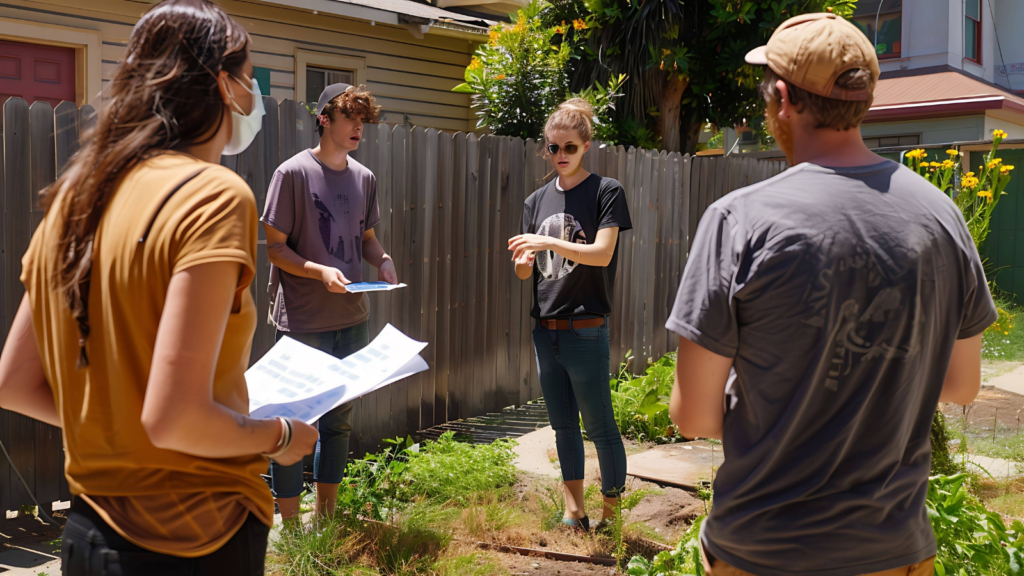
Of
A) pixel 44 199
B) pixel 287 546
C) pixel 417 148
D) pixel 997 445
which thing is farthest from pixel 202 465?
pixel 997 445

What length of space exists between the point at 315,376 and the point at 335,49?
9.68 metres

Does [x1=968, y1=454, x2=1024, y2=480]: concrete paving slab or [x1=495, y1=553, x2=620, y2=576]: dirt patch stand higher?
[x1=968, y1=454, x2=1024, y2=480]: concrete paving slab

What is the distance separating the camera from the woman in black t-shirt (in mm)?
3816

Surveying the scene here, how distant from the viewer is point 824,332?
1.59 meters

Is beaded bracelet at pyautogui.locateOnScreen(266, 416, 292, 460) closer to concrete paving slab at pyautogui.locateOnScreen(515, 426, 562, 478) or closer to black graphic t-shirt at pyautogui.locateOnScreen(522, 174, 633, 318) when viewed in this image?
black graphic t-shirt at pyautogui.locateOnScreen(522, 174, 633, 318)

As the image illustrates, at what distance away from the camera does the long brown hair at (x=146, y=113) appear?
56.2 inches

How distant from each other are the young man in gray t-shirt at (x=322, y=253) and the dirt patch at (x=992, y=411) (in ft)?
14.4

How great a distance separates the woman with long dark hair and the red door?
7.83m

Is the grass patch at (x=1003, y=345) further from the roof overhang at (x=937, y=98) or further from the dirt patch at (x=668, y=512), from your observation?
the roof overhang at (x=937, y=98)

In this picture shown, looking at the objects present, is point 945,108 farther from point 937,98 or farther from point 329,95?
point 329,95

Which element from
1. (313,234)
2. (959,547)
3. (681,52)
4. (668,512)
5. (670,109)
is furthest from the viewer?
(670,109)

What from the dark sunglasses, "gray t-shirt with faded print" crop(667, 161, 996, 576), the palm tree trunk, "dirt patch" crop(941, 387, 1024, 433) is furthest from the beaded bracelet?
the palm tree trunk

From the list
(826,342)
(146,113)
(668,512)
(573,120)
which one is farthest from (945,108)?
(146,113)

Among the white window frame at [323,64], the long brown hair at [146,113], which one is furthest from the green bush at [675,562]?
the white window frame at [323,64]
